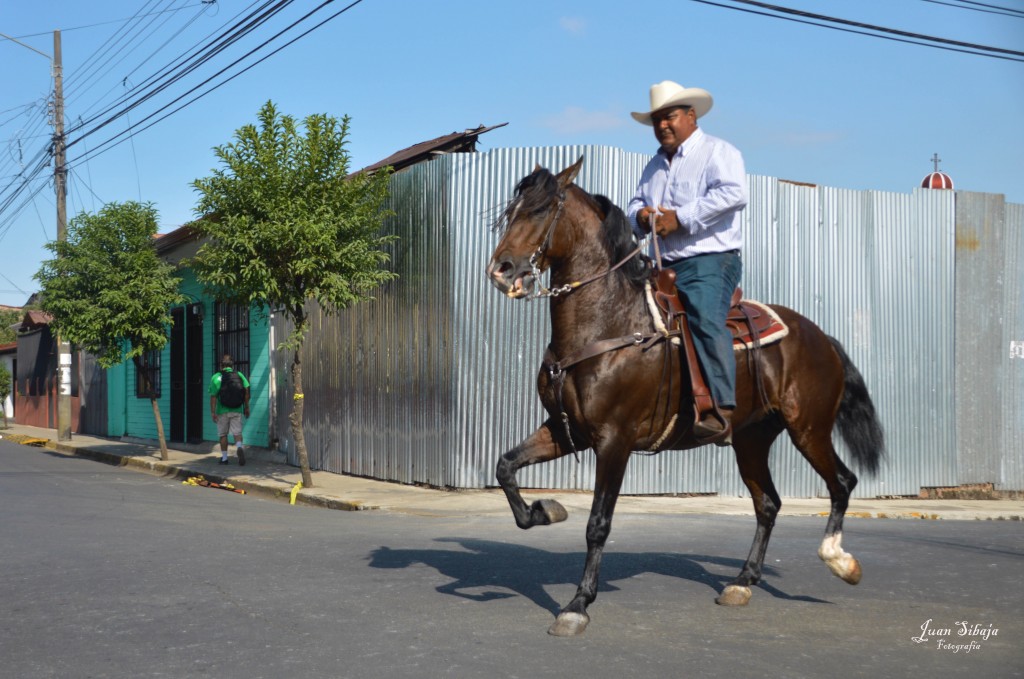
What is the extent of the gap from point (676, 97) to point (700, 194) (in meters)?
0.61

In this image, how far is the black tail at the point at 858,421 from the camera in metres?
7.22

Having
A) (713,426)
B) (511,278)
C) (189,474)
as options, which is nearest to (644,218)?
(511,278)

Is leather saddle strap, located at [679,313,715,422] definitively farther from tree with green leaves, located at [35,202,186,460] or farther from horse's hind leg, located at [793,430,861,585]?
tree with green leaves, located at [35,202,186,460]

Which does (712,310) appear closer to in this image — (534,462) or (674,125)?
(674,125)

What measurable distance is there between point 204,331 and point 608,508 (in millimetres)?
18004

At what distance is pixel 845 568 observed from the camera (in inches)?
247

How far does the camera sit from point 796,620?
585 centimetres

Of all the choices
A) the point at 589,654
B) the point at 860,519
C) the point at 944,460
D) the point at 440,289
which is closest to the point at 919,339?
the point at 944,460

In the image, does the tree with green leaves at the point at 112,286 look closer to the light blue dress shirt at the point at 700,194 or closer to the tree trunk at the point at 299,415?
the tree trunk at the point at 299,415

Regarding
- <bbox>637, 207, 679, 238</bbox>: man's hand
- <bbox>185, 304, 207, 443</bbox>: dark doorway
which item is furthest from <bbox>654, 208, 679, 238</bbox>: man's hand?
<bbox>185, 304, 207, 443</bbox>: dark doorway

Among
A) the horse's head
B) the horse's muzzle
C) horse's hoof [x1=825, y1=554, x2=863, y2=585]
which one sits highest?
the horse's head

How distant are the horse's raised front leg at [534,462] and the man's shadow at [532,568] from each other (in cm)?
56

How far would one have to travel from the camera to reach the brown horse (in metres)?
5.73

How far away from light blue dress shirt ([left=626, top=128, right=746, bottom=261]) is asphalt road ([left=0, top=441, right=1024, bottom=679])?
7.26 ft
